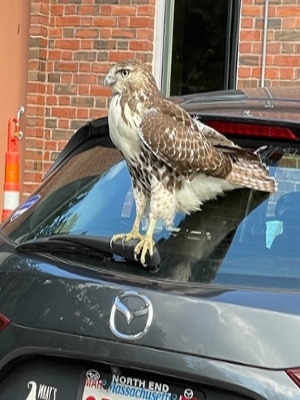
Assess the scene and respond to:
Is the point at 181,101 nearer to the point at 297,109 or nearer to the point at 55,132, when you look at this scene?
the point at 297,109

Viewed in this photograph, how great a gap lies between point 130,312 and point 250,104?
1.03 m

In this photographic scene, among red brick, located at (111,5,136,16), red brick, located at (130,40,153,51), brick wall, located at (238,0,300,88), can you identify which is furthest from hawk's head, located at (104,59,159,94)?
red brick, located at (111,5,136,16)

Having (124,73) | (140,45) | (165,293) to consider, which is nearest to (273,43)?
(140,45)

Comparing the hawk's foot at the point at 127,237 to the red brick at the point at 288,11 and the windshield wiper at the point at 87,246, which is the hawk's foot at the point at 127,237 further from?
the red brick at the point at 288,11

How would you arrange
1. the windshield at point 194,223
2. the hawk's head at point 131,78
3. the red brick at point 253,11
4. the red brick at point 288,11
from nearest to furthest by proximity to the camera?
the windshield at point 194,223
the hawk's head at point 131,78
the red brick at point 288,11
the red brick at point 253,11

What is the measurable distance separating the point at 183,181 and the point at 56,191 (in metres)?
0.53

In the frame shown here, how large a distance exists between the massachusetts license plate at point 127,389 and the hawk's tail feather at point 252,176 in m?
0.67

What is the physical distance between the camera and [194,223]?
249cm

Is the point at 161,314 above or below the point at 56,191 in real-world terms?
below

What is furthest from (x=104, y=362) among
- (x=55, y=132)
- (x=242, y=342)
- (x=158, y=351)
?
(x=55, y=132)

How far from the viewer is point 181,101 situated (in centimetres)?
308

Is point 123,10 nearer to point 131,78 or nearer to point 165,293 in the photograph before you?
point 131,78

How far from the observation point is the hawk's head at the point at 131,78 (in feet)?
8.45

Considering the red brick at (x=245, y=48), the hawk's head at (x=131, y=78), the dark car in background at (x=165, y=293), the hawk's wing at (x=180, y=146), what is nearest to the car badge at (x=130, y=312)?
the dark car in background at (x=165, y=293)
